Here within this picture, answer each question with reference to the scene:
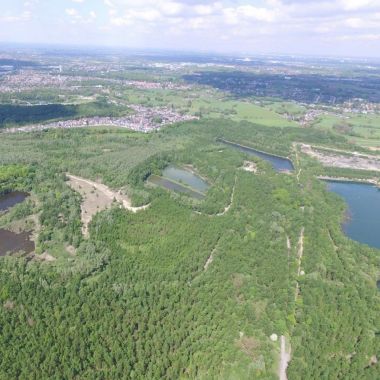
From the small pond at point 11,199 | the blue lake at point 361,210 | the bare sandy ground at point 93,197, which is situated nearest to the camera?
the bare sandy ground at point 93,197

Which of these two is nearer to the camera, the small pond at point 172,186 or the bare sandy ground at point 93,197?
the bare sandy ground at point 93,197

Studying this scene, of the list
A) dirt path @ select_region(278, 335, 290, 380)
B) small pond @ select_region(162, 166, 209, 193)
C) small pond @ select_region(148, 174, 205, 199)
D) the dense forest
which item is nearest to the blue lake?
the dense forest

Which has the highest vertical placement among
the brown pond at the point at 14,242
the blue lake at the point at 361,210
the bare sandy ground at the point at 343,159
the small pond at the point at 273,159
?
the bare sandy ground at the point at 343,159

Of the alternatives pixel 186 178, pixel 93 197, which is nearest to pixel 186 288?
pixel 93 197

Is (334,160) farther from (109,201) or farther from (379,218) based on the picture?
Result: (109,201)

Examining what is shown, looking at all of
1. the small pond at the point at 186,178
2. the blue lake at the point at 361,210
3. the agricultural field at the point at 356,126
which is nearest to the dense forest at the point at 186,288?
the blue lake at the point at 361,210

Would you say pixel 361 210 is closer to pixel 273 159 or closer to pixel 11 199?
pixel 273 159

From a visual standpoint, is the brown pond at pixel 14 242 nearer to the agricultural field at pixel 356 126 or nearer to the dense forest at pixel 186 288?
the dense forest at pixel 186 288
